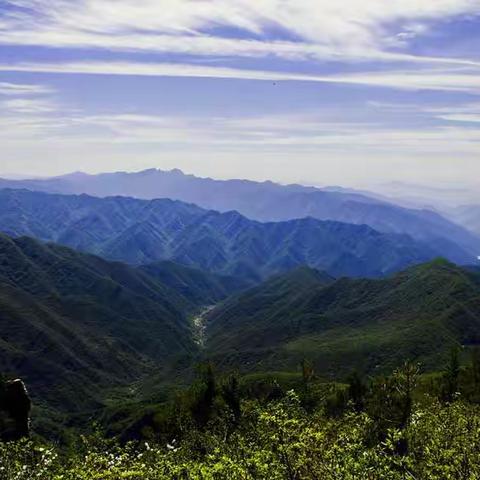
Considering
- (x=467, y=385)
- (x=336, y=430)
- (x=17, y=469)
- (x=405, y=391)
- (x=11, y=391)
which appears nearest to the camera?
(x=17, y=469)

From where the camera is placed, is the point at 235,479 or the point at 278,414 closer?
the point at 235,479

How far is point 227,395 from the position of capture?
19838cm

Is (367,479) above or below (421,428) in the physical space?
above

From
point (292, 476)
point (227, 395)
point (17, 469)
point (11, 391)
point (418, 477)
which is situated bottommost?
point (227, 395)

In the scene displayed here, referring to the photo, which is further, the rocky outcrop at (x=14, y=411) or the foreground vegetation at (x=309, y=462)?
the rocky outcrop at (x=14, y=411)

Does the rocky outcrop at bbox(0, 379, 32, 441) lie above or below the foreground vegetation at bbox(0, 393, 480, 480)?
below

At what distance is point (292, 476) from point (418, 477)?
13033 mm

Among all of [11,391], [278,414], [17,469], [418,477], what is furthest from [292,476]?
[11,391]

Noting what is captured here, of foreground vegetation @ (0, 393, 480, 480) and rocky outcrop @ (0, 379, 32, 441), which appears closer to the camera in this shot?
foreground vegetation @ (0, 393, 480, 480)

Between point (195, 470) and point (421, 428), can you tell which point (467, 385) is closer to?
point (421, 428)

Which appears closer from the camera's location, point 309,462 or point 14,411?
point 309,462

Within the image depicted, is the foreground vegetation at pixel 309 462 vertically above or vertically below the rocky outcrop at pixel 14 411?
above

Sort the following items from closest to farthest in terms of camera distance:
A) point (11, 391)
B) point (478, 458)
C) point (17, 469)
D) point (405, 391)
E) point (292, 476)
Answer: point (292, 476) < point (478, 458) < point (17, 469) < point (405, 391) < point (11, 391)

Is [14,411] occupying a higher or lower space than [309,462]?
lower
